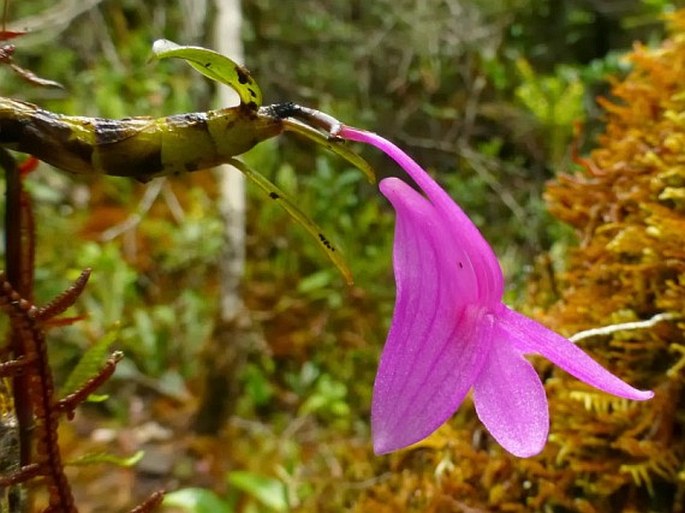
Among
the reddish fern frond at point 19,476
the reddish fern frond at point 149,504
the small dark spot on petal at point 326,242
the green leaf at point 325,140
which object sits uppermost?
the green leaf at point 325,140

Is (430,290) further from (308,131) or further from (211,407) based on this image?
(211,407)

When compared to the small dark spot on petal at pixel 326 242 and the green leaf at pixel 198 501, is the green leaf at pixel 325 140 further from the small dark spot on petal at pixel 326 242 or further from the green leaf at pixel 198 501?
the green leaf at pixel 198 501

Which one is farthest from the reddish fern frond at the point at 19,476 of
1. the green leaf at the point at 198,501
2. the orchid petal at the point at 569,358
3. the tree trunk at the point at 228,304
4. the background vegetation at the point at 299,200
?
the tree trunk at the point at 228,304

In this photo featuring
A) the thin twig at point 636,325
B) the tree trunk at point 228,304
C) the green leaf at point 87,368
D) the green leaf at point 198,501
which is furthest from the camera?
the tree trunk at point 228,304

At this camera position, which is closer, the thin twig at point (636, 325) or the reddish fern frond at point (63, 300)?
the reddish fern frond at point (63, 300)

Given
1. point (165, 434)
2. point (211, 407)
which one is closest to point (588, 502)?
point (211, 407)

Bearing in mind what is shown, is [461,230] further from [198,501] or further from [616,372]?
[198,501]

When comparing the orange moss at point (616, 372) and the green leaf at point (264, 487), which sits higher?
the orange moss at point (616, 372)

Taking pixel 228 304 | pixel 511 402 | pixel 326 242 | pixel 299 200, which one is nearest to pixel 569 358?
pixel 511 402
